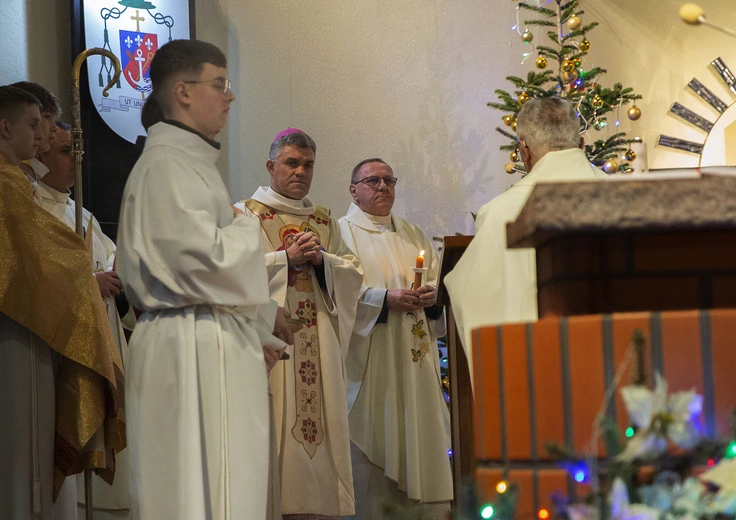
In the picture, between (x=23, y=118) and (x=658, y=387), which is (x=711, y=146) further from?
(x=658, y=387)

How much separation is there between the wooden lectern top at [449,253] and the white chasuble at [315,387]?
3.87 feet

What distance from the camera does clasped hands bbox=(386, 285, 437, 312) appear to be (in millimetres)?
6273

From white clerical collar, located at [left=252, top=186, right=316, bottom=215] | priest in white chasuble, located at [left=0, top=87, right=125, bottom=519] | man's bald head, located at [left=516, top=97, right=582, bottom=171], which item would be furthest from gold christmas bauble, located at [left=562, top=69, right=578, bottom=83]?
priest in white chasuble, located at [left=0, top=87, right=125, bottom=519]

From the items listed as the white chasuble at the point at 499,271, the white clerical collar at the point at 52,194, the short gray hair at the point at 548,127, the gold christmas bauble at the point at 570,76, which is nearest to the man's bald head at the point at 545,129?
the short gray hair at the point at 548,127

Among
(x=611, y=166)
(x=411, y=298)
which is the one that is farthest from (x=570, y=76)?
(x=411, y=298)

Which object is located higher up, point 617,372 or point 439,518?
point 617,372

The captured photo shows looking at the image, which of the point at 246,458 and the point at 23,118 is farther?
the point at 23,118

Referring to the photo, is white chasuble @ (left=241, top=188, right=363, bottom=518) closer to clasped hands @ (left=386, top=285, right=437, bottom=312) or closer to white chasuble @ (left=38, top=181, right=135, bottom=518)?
clasped hands @ (left=386, top=285, right=437, bottom=312)

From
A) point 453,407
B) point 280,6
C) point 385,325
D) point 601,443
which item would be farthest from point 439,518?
point 601,443

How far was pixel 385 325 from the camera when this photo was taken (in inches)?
255

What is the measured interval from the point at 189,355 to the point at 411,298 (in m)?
2.90

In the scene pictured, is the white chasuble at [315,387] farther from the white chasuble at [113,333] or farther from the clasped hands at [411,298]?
the white chasuble at [113,333]

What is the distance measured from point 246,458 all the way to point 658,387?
2228mm

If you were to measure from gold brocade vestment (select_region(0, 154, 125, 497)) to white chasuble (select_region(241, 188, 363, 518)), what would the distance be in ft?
4.72
